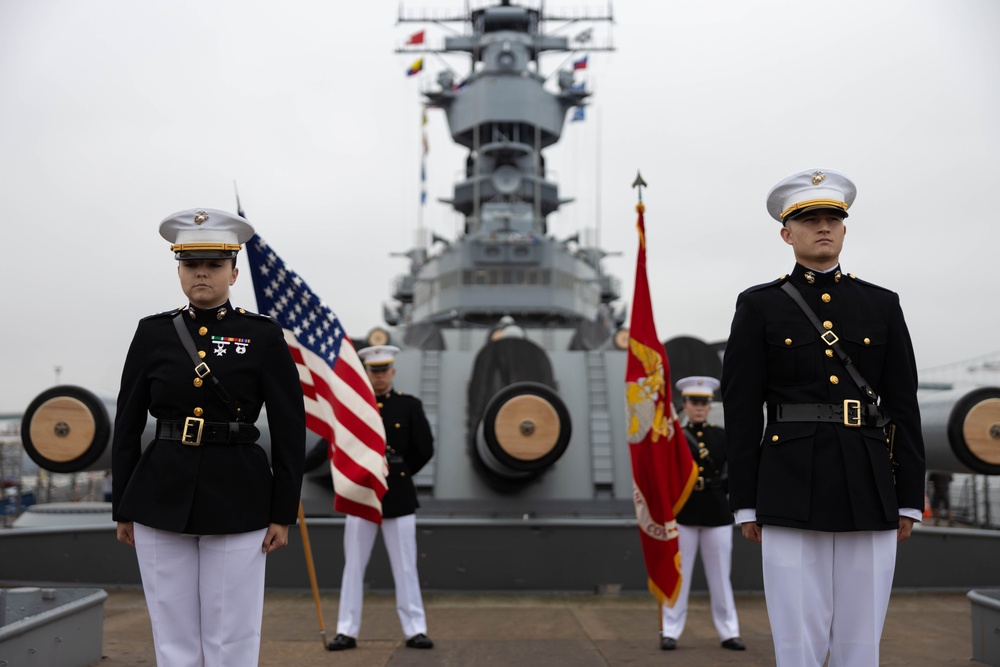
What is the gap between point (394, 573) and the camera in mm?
4938

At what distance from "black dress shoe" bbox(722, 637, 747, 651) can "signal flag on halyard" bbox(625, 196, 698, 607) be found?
517 mm

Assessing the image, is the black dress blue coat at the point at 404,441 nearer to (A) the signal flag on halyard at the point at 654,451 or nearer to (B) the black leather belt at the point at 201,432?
(A) the signal flag on halyard at the point at 654,451

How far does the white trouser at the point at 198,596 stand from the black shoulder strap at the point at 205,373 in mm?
371

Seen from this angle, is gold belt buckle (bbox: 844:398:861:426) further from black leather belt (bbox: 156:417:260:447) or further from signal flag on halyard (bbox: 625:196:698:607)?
signal flag on halyard (bbox: 625:196:698:607)

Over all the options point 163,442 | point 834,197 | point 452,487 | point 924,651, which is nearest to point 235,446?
point 163,442

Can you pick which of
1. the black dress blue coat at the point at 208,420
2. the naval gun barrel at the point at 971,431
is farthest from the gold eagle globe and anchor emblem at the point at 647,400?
the black dress blue coat at the point at 208,420

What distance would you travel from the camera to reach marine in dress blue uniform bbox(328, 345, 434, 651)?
15.8 feet

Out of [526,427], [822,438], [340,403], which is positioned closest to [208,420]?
[822,438]

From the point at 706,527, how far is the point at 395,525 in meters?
1.72

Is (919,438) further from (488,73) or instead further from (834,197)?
(488,73)

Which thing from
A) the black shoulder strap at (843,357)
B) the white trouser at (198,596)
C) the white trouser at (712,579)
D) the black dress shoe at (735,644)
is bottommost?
the black dress shoe at (735,644)

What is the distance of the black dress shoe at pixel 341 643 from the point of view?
4.68 metres

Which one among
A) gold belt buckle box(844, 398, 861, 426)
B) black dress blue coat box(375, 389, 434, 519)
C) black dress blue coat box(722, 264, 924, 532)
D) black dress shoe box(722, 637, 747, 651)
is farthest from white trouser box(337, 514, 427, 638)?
gold belt buckle box(844, 398, 861, 426)

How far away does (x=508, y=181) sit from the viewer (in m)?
13.1
